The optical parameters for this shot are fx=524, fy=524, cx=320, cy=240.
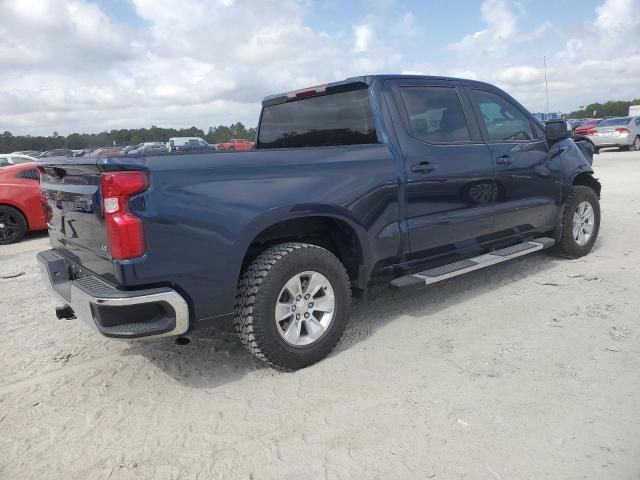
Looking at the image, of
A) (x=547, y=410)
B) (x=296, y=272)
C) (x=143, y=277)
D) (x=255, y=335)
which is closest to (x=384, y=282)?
(x=296, y=272)

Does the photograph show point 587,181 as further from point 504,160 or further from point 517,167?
point 504,160

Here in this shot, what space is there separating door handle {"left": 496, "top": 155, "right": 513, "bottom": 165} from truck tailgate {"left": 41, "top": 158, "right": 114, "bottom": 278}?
10.8 ft

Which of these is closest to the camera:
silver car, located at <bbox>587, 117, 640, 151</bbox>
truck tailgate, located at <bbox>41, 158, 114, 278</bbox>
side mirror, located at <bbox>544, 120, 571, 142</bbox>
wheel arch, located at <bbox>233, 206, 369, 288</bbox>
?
truck tailgate, located at <bbox>41, 158, 114, 278</bbox>

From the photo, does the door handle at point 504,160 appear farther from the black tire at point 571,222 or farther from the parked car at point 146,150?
the parked car at point 146,150

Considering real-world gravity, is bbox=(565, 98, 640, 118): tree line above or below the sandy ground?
above

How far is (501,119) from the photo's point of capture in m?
4.86

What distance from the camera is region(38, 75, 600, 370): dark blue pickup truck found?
9.25ft

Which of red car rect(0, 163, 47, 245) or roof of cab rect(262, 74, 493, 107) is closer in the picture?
roof of cab rect(262, 74, 493, 107)

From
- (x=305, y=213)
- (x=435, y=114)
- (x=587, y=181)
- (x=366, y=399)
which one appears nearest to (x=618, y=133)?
(x=587, y=181)

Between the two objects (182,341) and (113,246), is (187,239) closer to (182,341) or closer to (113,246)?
(113,246)

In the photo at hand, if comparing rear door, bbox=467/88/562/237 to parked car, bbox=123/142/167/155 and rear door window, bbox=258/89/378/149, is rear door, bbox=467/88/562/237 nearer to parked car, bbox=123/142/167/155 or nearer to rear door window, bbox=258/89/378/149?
rear door window, bbox=258/89/378/149

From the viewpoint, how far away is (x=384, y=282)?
12.9 ft

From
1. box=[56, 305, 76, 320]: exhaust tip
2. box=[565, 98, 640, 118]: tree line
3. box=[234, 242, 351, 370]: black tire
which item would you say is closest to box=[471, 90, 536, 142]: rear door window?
box=[234, 242, 351, 370]: black tire

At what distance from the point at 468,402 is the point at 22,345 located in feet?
10.9
